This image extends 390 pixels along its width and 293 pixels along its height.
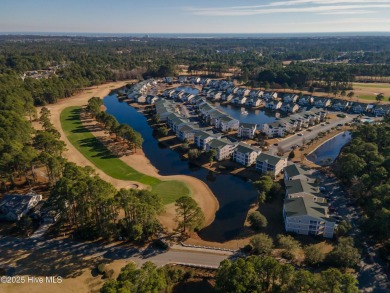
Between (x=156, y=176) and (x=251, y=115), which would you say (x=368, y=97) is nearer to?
(x=251, y=115)

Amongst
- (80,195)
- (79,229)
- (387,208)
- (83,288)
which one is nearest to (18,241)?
(79,229)

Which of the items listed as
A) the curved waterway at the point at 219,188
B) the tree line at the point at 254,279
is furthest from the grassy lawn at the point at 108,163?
the tree line at the point at 254,279

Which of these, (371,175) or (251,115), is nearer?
(371,175)

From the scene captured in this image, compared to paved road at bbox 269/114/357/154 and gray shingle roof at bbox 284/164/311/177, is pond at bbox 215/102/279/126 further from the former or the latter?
gray shingle roof at bbox 284/164/311/177

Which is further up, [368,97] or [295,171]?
[368,97]

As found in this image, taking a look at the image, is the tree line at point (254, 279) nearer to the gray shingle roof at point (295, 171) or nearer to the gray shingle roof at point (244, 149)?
the gray shingle roof at point (295, 171)

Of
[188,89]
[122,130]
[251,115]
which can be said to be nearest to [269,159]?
[122,130]

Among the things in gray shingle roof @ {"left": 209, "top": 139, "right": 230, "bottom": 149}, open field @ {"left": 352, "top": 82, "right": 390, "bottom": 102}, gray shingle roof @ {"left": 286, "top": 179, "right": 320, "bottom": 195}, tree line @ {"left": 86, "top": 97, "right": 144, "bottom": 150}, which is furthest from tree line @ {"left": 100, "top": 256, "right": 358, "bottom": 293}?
open field @ {"left": 352, "top": 82, "right": 390, "bottom": 102}

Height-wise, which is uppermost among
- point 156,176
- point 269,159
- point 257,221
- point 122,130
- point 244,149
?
point 122,130
